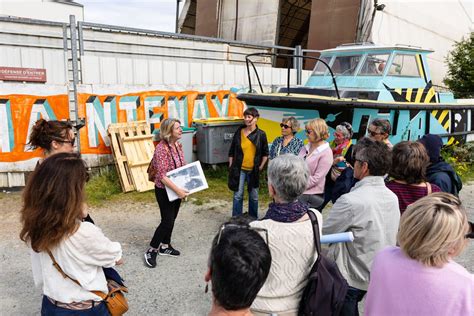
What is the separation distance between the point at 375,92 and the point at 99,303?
19.9 feet

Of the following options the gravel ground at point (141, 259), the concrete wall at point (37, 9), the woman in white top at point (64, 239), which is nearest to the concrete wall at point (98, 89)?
the gravel ground at point (141, 259)

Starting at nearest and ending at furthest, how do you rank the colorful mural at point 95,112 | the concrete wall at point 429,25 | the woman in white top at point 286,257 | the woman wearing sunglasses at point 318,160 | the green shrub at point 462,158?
1. the woman in white top at point 286,257
2. the woman wearing sunglasses at point 318,160
3. the colorful mural at point 95,112
4. the green shrub at point 462,158
5. the concrete wall at point 429,25

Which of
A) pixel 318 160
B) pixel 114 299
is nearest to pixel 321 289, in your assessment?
pixel 114 299

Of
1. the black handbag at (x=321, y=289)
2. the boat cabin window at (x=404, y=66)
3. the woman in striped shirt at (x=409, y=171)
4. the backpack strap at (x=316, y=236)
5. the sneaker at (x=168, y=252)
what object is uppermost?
the boat cabin window at (x=404, y=66)

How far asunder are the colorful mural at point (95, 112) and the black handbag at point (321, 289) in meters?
5.47

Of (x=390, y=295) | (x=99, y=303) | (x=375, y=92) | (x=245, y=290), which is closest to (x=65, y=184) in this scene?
(x=99, y=303)

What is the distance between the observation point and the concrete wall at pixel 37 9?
21609 millimetres

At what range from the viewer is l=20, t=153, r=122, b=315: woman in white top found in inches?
79.8

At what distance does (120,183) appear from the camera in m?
7.19

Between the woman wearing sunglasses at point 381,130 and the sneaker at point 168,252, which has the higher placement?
the woman wearing sunglasses at point 381,130

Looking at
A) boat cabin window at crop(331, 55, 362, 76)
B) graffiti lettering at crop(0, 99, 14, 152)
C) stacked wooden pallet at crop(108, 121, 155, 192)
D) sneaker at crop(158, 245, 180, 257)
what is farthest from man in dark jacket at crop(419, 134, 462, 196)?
graffiti lettering at crop(0, 99, 14, 152)

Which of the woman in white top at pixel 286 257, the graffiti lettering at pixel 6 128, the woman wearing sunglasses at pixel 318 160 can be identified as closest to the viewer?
the woman in white top at pixel 286 257

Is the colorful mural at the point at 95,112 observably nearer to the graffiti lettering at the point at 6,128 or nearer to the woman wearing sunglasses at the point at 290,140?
the graffiti lettering at the point at 6,128

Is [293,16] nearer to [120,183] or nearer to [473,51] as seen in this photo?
[473,51]
